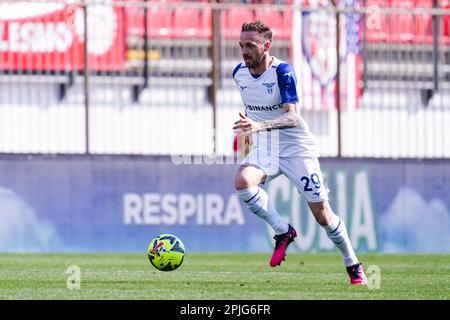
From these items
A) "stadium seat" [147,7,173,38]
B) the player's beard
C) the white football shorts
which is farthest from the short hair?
"stadium seat" [147,7,173,38]

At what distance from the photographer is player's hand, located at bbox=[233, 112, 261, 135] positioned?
11.1m

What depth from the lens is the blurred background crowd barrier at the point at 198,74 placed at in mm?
19641

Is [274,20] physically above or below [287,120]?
above

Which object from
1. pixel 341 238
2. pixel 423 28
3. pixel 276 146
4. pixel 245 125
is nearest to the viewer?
pixel 245 125

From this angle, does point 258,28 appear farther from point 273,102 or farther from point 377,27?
point 377,27

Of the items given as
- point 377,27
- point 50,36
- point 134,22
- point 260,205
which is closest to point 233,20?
point 134,22

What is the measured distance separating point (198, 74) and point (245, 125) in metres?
9.99

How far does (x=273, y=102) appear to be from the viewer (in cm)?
1186

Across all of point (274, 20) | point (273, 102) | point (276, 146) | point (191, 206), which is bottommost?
point (191, 206)

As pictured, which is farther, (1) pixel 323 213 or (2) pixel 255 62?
(2) pixel 255 62

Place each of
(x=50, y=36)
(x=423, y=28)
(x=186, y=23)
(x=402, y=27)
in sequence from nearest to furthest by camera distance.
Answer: (x=50, y=36)
(x=186, y=23)
(x=402, y=27)
(x=423, y=28)

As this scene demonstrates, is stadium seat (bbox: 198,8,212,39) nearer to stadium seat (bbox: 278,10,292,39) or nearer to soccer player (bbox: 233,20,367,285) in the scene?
stadium seat (bbox: 278,10,292,39)

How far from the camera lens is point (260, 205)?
11930 millimetres
